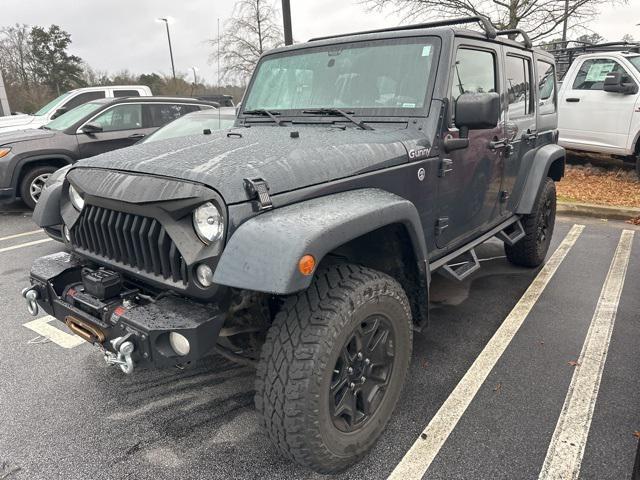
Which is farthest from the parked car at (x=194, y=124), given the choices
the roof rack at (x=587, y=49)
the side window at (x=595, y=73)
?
the roof rack at (x=587, y=49)

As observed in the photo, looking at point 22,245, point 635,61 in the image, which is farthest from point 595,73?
point 22,245

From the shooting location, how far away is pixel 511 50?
369 centimetres

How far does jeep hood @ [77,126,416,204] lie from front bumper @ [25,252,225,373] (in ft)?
1.69

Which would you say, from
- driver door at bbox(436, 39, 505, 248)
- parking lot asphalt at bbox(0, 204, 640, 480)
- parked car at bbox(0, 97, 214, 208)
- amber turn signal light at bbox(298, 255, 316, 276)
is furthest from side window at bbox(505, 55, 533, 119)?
parked car at bbox(0, 97, 214, 208)

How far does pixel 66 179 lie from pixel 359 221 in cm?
162

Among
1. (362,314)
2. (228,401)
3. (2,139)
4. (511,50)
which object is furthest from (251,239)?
(2,139)

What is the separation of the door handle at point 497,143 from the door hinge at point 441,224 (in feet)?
2.47

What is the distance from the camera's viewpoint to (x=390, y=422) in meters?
2.48

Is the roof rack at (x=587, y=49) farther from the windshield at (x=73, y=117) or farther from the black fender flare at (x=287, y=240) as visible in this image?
the black fender flare at (x=287, y=240)

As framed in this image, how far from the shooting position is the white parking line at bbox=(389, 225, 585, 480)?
2176mm

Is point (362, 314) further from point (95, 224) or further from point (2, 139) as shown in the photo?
point (2, 139)

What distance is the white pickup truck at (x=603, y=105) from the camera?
24.4 ft

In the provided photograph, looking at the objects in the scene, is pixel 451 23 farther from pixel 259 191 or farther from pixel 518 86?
pixel 259 191

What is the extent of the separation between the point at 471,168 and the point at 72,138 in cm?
647
